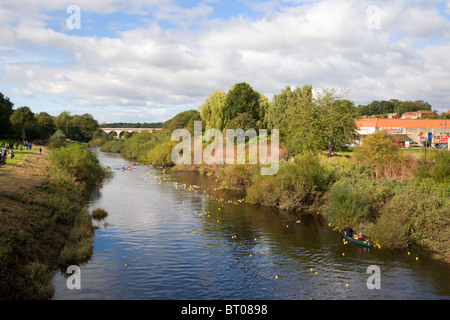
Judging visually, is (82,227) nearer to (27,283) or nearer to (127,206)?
(27,283)

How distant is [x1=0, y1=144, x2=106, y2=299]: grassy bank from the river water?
41.1 inches

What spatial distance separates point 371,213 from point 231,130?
1588 inches

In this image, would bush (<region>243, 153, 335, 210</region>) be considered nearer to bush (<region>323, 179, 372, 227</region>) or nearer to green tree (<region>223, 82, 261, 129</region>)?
bush (<region>323, 179, 372, 227</region>)

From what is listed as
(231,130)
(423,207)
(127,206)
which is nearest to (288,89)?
(231,130)

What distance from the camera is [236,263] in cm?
2011

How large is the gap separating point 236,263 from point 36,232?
11306mm

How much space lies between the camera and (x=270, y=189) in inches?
1405

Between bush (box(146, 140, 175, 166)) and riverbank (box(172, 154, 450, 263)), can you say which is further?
bush (box(146, 140, 175, 166))

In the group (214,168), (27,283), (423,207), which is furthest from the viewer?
(214,168)

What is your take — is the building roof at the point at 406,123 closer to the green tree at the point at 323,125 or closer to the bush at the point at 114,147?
the green tree at the point at 323,125

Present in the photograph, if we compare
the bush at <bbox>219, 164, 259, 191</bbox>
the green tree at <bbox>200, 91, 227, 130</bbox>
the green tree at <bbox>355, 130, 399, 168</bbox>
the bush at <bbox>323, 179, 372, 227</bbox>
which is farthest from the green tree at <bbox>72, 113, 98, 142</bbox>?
the bush at <bbox>323, 179, 372, 227</bbox>

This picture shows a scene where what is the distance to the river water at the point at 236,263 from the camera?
16.4 metres

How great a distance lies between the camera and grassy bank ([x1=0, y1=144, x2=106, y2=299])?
15109mm
